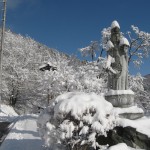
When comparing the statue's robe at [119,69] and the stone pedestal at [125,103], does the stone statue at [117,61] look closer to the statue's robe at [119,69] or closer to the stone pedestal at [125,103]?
the statue's robe at [119,69]

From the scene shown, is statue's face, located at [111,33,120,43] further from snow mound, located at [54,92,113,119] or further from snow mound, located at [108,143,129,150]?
snow mound, located at [108,143,129,150]

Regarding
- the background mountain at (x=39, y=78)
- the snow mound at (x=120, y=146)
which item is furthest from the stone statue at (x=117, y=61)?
the background mountain at (x=39, y=78)

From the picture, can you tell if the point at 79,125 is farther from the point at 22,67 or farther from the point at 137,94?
the point at 22,67

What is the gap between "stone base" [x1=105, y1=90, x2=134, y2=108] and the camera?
38.1 ft

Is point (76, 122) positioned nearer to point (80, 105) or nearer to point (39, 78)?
point (80, 105)

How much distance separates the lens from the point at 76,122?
909cm

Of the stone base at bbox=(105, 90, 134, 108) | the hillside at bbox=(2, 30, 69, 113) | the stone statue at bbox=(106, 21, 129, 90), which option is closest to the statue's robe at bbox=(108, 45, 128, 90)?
the stone statue at bbox=(106, 21, 129, 90)

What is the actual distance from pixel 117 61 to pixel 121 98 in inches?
61.8

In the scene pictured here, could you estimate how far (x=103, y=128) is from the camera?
29.7 ft

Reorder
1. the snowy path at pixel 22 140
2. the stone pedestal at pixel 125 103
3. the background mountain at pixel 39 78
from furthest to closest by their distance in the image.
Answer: the background mountain at pixel 39 78 < the snowy path at pixel 22 140 < the stone pedestal at pixel 125 103

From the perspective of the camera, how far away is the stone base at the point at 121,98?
38.1 ft

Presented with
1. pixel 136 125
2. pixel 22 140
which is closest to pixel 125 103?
pixel 136 125

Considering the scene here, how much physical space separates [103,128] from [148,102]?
23.4 m

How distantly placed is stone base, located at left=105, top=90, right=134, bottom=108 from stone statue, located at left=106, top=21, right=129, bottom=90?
13.6 inches
